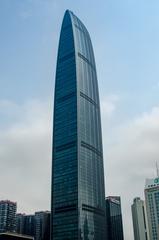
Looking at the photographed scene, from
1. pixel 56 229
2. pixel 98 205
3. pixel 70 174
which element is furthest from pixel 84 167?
pixel 56 229

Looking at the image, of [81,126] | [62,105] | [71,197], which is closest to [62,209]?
[71,197]

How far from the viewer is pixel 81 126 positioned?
188 metres

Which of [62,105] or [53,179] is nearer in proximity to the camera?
[53,179]

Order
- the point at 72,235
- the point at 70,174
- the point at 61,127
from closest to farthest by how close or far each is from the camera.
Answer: the point at 72,235
the point at 70,174
the point at 61,127

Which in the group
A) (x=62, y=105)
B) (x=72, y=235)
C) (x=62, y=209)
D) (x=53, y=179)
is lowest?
(x=72, y=235)

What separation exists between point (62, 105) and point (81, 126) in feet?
66.0

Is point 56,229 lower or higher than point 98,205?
lower

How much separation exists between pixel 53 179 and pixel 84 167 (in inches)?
742

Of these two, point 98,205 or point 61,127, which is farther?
point 61,127

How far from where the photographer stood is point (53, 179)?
602 feet

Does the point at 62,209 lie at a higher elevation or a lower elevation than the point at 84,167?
lower

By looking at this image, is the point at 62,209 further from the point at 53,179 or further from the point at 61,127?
the point at 61,127

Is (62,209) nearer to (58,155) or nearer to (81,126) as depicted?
(58,155)

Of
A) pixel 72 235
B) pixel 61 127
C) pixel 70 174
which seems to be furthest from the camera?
pixel 61 127
